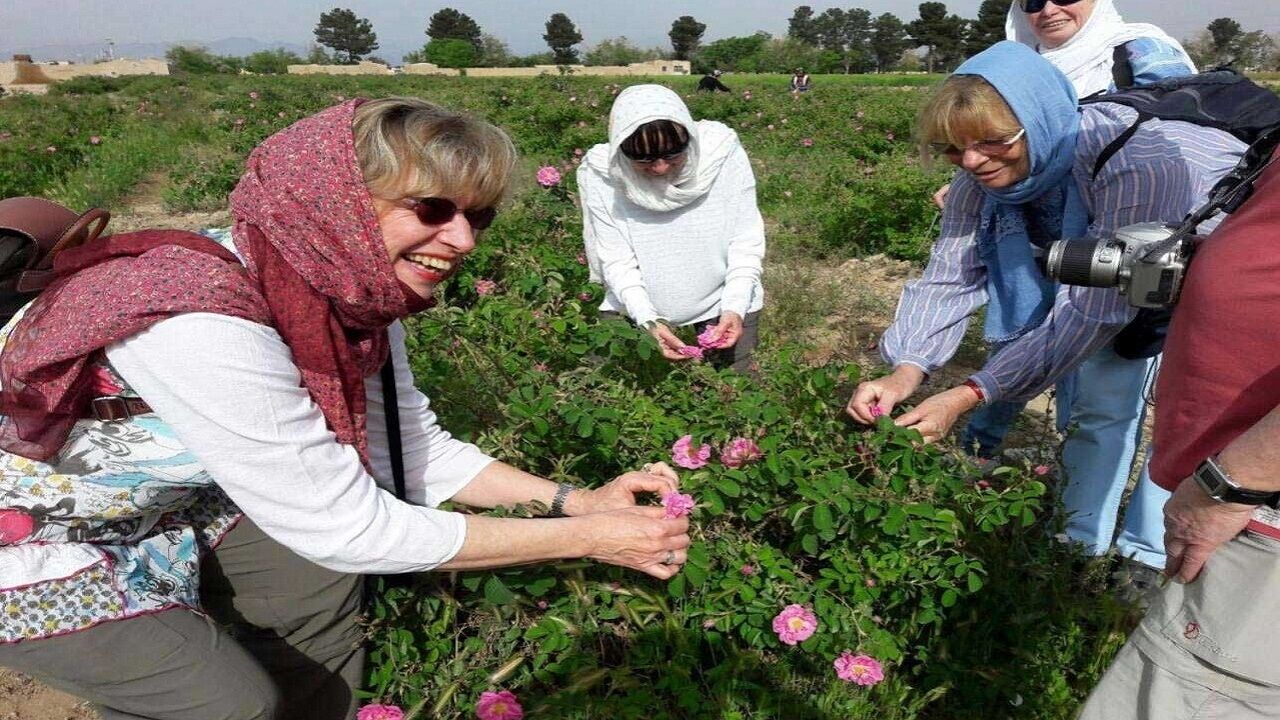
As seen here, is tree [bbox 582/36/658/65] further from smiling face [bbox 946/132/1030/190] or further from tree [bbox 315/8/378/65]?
smiling face [bbox 946/132/1030/190]

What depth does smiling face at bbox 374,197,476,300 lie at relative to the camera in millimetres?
1287

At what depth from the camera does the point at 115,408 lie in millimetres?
1259

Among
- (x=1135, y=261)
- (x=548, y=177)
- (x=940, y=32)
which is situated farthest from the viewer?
(x=940, y=32)

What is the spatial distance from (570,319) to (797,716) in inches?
50.8

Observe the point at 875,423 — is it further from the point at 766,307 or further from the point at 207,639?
the point at 766,307

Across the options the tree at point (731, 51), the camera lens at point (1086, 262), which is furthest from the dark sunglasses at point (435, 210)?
the tree at point (731, 51)

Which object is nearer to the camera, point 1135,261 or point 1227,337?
point 1227,337

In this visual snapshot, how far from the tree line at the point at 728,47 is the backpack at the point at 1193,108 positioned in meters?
46.8

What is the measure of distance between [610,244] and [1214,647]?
2.01m

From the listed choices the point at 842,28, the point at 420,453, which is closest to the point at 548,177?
the point at 420,453

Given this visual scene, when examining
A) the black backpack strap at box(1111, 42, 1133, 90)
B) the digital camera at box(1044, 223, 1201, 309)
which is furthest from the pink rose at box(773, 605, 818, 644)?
the black backpack strap at box(1111, 42, 1133, 90)

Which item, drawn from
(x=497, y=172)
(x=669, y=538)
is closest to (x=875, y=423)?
(x=669, y=538)

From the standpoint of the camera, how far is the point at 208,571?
1637 mm

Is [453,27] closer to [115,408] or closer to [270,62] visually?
[270,62]
